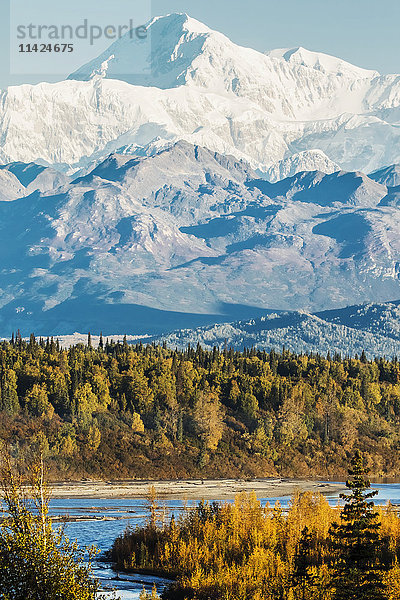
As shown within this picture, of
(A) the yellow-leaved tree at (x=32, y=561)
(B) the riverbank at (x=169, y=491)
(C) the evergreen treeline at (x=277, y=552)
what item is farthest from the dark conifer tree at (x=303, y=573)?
(B) the riverbank at (x=169, y=491)

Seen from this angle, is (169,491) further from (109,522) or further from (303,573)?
(303,573)

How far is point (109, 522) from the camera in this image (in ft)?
461

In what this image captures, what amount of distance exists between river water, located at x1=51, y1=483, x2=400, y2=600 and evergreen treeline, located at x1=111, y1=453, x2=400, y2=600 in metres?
3.34

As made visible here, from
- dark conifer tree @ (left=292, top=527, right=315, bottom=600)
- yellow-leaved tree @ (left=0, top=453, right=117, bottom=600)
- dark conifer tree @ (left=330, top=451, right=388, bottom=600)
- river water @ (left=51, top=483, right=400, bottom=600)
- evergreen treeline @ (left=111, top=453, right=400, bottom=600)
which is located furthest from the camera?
river water @ (left=51, top=483, right=400, bottom=600)

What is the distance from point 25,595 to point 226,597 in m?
22.7

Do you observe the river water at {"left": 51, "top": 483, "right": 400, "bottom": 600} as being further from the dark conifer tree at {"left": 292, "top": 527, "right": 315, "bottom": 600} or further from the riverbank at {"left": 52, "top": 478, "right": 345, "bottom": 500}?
Answer: the dark conifer tree at {"left": 292, "top": 527, "right": 315, "bottom": 600}

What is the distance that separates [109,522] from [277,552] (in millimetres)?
53278

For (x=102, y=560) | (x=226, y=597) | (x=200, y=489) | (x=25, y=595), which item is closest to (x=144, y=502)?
(x=200, y=489)

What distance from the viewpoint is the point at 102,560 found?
10619 centimetres

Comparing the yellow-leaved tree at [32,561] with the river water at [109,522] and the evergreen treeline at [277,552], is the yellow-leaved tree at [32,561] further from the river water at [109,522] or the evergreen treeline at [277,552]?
the river water at [109,522]

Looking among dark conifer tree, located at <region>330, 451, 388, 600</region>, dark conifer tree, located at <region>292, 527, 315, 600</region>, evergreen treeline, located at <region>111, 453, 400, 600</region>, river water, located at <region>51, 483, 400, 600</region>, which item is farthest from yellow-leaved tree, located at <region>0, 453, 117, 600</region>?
river water, located at <region>51, 483, 400, 600</region>

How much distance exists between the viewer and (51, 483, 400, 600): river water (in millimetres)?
93188

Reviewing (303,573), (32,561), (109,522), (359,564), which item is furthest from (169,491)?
(32,561)

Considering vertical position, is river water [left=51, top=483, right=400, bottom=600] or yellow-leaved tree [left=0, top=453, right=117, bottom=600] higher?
yellow-leaved tree [left=0, top=453, right=117, bottom=600]
